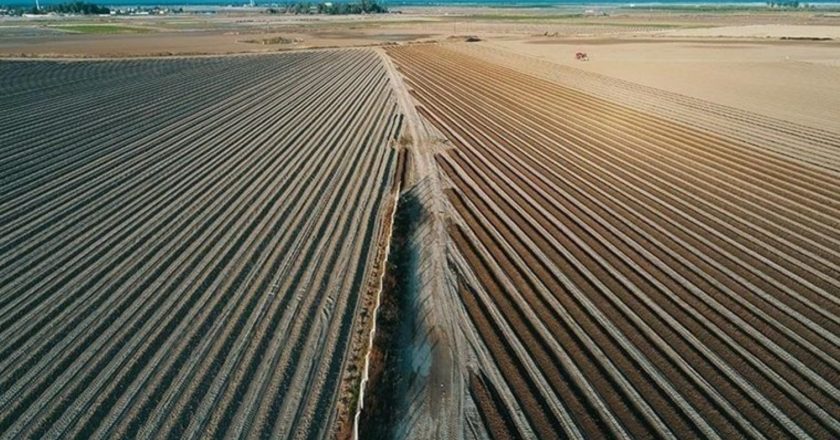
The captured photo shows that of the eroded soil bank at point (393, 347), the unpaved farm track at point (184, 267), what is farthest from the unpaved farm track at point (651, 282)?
the unpaved farm track at point (184, 267)

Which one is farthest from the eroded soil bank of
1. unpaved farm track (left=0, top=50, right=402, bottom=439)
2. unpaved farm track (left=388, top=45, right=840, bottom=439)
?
unpaved farm track (left=388, top=45, right=840, bottom=439)

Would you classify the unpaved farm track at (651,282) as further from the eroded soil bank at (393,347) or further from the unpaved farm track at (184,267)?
the unpaved farm track at (184,267)

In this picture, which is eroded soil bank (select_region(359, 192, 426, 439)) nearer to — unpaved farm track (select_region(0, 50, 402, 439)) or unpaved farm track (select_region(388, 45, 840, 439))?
unpaved farm track (select_region(0, 50, 402, 439))

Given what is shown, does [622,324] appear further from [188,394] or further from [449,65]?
[449,65]

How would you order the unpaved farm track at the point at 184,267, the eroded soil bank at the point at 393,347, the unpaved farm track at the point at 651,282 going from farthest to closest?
the unpaved farm track at the point at 184,267 → the unpaved farm track at the point at 651,282 → the eroded soil bank at the point at 393,347

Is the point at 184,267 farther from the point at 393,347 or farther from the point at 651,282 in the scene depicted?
the point at 651,282

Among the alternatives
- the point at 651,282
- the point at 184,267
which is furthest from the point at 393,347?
the point at 651,282
